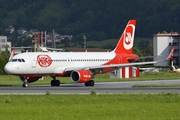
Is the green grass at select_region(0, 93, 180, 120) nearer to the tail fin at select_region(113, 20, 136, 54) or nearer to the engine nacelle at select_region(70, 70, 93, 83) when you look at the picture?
the engine nacelle at select_region(70, 70, 93, 83)

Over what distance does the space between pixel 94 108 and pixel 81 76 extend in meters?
28.2

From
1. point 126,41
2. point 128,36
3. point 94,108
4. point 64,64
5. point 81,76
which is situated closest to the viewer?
point 94,108

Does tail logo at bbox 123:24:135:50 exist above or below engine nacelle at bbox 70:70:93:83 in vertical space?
above

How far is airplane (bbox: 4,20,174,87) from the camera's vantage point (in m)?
59.1

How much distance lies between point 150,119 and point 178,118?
1212 millimetres

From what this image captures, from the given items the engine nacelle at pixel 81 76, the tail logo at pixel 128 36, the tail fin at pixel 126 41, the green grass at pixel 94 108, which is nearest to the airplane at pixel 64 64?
the engine nacelle at pixel 81 76

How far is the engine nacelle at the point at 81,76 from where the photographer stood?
2356 inches

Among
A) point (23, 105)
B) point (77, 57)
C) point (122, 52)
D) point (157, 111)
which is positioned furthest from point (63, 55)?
point (157, 111)

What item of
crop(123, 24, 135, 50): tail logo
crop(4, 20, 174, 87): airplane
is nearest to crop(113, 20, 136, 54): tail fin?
crop(123, 24, 135, 50): tail logo

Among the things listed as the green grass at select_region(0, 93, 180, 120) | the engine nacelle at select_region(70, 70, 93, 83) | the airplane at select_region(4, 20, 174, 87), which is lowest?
the green grass at select_region(0, 93, 180, 120)

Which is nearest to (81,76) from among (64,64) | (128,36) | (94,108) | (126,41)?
(64,64)

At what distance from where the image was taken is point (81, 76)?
196 ft

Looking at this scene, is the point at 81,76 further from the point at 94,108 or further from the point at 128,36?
the point at 94,108

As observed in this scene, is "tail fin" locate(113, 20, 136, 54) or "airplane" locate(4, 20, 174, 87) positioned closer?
"airplane" locate(4, 20, 174, 87)
